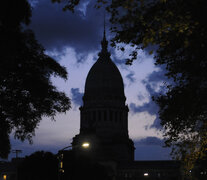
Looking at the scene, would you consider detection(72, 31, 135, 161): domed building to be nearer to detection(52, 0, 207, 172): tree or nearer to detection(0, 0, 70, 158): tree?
detection(0, 0, 70, 158): tree

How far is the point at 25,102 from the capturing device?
107ft

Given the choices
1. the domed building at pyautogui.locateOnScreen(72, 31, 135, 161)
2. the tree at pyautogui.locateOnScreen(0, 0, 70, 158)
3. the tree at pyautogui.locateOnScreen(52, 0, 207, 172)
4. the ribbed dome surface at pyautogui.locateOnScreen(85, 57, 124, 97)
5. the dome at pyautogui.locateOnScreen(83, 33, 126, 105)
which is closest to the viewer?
the tree at pyautogui.locateOnScreen(52, 0, 207, 172)

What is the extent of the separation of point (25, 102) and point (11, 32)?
7.29 metres

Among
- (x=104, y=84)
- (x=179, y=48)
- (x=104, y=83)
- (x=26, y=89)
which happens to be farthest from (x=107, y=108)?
(x=179, y=48)

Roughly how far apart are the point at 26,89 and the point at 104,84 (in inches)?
5803

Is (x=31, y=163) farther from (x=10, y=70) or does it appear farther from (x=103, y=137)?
(x=103, y=137)

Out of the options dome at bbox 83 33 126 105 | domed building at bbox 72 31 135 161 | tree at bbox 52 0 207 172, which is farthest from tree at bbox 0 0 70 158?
dome at bbox 83 33 126 105

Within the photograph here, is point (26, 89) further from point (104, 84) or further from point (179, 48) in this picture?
point (104, 84)

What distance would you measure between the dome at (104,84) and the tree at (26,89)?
14224cm

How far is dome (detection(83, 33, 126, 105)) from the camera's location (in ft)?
586

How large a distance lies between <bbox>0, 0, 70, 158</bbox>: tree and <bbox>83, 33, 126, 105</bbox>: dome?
467ft

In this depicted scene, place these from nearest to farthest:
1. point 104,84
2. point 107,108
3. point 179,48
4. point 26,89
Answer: point 179,48, point 26,89, point 107,108, point 104,84

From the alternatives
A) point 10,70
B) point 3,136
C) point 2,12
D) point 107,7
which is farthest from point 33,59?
point 107,7

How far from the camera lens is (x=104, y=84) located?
179625 millimetres
